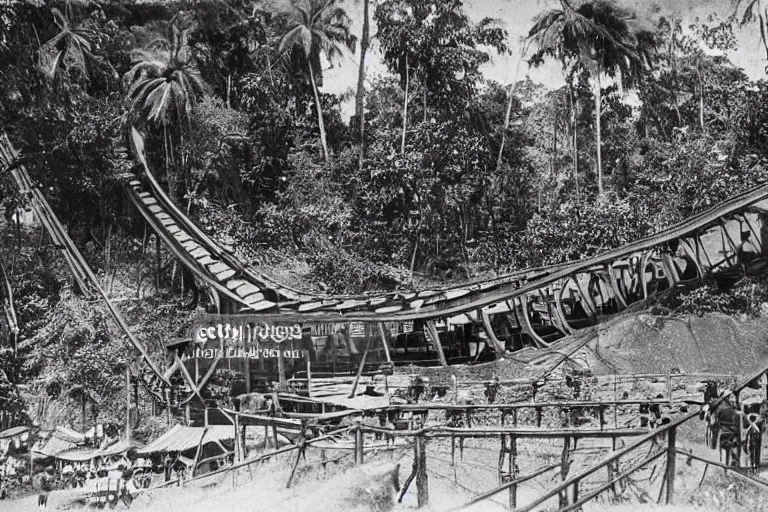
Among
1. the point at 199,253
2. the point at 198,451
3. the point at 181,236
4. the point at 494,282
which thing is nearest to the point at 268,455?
the point at 198,451

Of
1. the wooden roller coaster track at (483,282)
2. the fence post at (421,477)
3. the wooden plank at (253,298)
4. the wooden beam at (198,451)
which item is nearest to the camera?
the fence post at (421,477)

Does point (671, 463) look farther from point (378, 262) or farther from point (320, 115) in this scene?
point (320, 115)

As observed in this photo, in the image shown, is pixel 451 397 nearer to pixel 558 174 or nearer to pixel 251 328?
pixel 251 328

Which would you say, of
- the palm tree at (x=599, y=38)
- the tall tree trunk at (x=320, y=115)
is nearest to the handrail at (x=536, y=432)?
the palm tree at (x=599, y=38)

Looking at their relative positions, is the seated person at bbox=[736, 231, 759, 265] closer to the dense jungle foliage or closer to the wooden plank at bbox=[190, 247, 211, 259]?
the dense jungle foliage

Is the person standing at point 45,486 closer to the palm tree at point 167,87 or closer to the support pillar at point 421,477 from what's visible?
the support pillar at point 421,477
